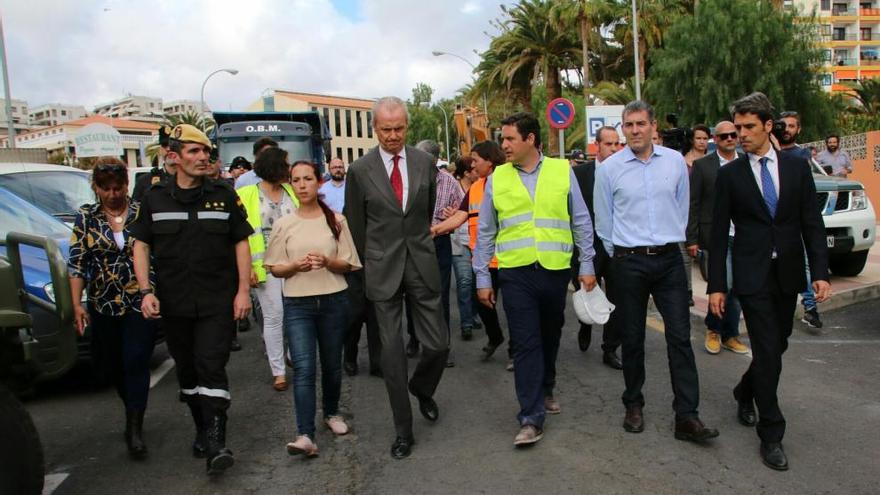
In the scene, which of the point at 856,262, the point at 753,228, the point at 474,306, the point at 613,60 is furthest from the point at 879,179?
the point at 613,60

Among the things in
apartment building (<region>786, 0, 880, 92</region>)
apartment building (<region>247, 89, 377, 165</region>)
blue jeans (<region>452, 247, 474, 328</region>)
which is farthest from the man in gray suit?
apartment building (<region>786, 0, 880, 92</region>)

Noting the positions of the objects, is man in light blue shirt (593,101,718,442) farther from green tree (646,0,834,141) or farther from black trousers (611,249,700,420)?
green tree (646,0,834,141)

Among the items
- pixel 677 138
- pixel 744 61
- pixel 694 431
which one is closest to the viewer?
pixel 694 431

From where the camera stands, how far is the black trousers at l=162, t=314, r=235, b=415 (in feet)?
13.6

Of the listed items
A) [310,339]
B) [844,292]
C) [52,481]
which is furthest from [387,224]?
[844,292]

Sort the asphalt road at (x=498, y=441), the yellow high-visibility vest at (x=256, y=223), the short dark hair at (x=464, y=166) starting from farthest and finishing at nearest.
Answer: the short dark hair at (x=464, y=166), the yellow high-visibility vest at (x=256, y=223), the asphalt road at (x=498, y=441)

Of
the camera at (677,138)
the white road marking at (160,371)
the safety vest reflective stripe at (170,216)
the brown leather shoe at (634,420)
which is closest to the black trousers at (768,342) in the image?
the brown leather shoe at (634,420)

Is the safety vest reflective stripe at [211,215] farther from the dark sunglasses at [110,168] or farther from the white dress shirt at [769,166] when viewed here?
the white dress shirt at [769,166]

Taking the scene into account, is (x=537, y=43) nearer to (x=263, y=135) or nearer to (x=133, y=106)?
(x=263, y=135)

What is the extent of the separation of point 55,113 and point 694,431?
168825 mm

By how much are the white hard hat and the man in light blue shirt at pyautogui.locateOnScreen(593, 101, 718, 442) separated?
89mm

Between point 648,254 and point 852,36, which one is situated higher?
point 852,36

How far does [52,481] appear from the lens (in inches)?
167

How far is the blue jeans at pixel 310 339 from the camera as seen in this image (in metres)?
4.45
